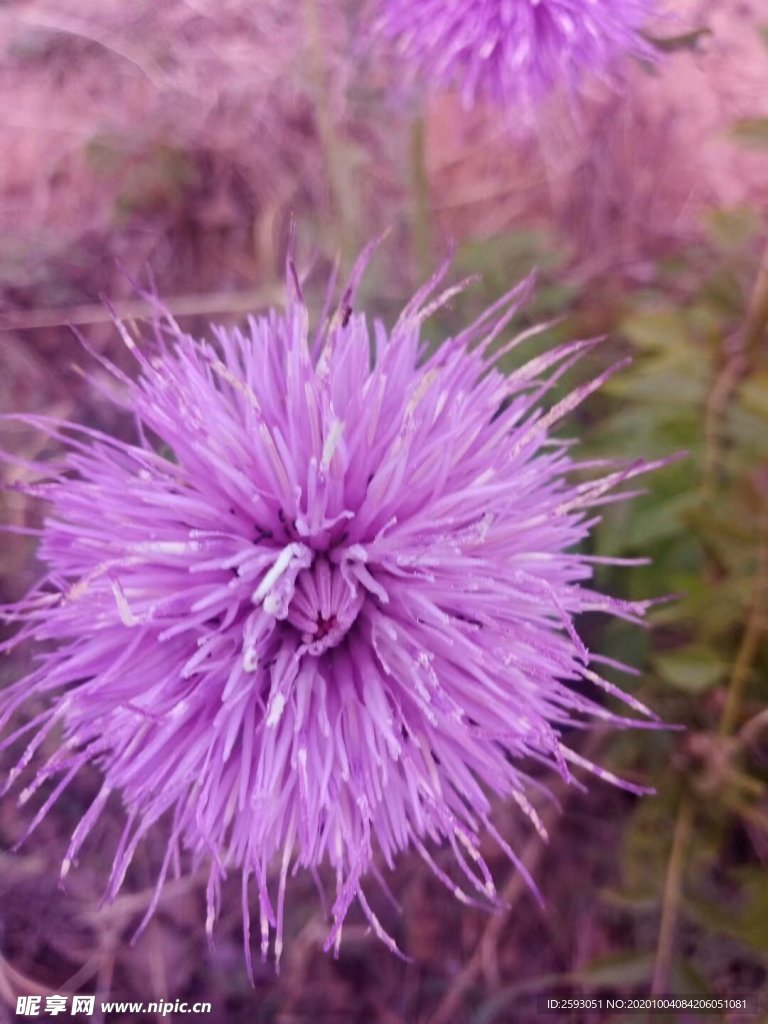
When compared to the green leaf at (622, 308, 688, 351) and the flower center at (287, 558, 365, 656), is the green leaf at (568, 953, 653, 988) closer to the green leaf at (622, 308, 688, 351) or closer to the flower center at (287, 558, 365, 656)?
the flower center at (287, 558, 365, 656)

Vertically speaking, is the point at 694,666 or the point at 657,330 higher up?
the point at 657,330

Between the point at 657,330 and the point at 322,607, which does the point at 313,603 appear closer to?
the point at 322,607

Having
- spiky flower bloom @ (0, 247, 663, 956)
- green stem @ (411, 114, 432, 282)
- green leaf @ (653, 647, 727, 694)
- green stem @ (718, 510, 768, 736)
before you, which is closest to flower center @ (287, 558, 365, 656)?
spiky flower bloom @ (0, 247, 663, 956)

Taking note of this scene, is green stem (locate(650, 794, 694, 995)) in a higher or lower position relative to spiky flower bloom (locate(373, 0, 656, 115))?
lower

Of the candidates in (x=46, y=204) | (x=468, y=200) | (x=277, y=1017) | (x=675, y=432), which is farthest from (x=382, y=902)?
(x=46, y=204)

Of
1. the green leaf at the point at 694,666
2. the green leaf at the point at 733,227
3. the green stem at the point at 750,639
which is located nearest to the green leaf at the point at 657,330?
the green leaf at the point at 733,227

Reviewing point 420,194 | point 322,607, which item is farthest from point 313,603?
point 420,194

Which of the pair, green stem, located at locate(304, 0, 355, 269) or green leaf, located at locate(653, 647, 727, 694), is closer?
green leaf, located at locate(653, 647, 727, 694)
